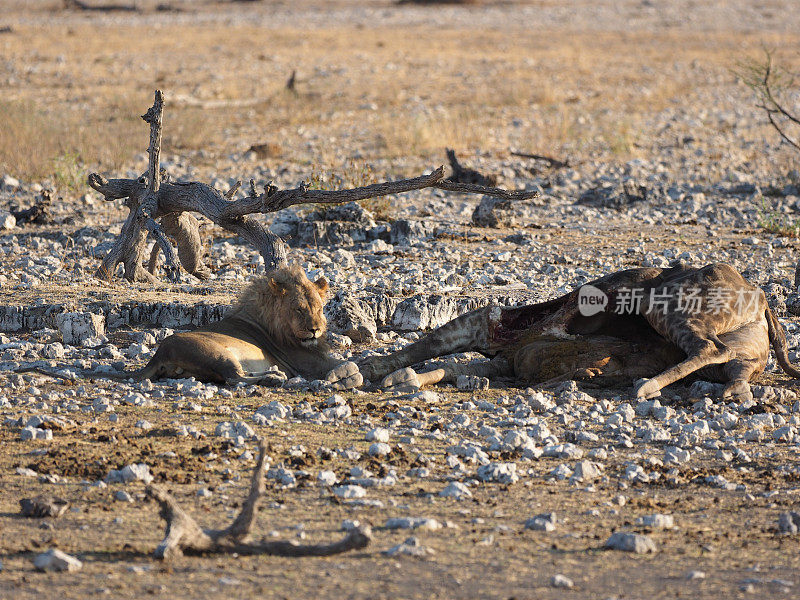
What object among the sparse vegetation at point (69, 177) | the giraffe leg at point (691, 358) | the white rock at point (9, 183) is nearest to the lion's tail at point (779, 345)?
the giraffe leg at point (691, 358)

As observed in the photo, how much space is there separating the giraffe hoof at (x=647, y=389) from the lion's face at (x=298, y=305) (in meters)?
2.33

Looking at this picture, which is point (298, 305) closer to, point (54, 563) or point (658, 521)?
point (658, 521)

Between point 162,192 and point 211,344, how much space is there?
3.08 m

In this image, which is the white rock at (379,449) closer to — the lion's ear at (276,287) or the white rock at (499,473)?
the white rock at (499,473)

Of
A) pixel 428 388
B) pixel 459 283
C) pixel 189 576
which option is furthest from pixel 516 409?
pixel 459 283

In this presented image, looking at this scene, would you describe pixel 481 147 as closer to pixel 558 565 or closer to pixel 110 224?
pixel 110 224

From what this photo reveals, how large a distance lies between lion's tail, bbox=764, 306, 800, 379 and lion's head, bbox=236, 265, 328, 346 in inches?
131

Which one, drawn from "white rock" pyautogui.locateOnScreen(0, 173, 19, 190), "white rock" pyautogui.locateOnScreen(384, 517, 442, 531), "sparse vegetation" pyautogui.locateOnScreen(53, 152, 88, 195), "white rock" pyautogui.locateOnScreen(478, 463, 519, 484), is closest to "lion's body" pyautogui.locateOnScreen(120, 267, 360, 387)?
"white rock" pyautogui.locateOnScreen(478, 463, 519, 484)

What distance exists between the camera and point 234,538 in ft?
14.3

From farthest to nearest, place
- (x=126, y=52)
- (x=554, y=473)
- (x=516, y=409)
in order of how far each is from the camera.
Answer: (x=126, y=52)
(x=516, y=409)
(x=554, y=473)

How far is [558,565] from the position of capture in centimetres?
445

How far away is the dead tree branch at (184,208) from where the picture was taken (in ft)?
28.9

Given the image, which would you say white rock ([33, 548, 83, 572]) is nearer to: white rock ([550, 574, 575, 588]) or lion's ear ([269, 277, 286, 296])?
white rock ([550, 574, 575, 588])

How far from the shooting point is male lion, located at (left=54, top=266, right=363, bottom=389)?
7.49 meters
